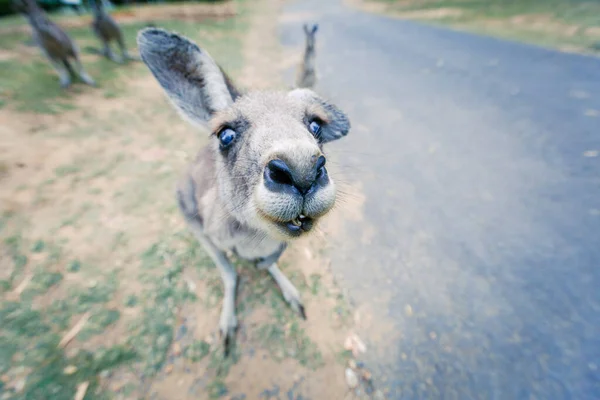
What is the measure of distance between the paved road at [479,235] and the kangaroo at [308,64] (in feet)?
3.52

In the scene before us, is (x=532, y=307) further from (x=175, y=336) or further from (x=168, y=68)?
(x=168, y=68)

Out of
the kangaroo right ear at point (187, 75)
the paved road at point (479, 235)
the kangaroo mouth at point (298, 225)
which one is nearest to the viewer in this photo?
the kangaroo mouth at point (298, 225)

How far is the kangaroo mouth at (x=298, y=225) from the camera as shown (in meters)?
1.67

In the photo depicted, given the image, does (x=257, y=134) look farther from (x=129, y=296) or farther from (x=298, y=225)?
(x=129, y=296)

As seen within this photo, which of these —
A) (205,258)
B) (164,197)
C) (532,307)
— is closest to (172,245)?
(205,258)

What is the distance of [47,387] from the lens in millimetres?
2377

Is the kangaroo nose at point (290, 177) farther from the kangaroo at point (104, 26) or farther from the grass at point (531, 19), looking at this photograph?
the grass at point (531, 19)

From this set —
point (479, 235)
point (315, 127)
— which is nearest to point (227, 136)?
point (315, 127)

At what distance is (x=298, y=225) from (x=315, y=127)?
918 mm

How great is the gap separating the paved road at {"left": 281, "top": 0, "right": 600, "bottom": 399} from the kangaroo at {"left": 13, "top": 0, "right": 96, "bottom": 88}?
695cm

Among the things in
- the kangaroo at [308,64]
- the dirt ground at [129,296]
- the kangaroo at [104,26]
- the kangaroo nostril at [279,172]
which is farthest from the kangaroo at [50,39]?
the kangaroo nostril at [279,172]

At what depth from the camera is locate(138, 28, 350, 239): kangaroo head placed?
4.95ft

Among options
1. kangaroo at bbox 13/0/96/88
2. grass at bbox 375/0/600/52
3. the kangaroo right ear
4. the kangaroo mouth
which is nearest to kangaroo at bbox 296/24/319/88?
the kangaroo right ear

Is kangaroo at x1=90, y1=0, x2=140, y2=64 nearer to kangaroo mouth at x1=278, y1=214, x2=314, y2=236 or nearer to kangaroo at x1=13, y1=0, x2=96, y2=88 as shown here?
kangaroo at x1=13, y1=0, x2=96, y2=88
